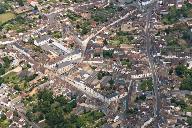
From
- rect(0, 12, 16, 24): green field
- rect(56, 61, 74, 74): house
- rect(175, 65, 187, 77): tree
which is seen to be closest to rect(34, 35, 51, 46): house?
rect(56, 61, 74, 74): house

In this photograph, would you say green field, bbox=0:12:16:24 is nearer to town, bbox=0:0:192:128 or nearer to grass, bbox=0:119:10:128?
town, bbox=0:0:192:128

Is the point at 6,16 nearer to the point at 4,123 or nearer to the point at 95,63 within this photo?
the point at 95,63

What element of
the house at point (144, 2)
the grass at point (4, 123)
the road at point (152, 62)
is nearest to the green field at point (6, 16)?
the house at point (144, 2)

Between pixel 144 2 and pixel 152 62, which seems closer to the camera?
pixel 152 62

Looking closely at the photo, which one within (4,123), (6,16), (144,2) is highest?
(144,2)

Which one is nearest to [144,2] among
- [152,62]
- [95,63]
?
[152,62]

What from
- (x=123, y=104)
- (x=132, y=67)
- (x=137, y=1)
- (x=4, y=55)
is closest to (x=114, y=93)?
(x=123, y=104)

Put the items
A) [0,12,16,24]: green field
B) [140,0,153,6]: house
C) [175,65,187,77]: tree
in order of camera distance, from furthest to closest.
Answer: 1. [140,0,153,6]: house
2. [0,12,16,24]: green field
3. [175,65,187,77]: tree

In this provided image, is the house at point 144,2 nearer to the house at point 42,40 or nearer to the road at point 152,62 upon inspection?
the road at point 152,62

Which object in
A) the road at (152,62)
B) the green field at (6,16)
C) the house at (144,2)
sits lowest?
the road at (152,62)
